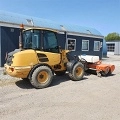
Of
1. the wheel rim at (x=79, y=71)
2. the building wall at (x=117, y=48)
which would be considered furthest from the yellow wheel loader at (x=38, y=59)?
the building wall at (x=117, y=48)

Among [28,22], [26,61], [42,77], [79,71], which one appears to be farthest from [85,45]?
[26,61]

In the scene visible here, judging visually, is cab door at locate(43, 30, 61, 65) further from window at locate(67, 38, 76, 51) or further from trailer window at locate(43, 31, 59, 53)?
window at locate(67, 38, 76, 51)

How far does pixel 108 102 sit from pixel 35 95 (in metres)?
2.44

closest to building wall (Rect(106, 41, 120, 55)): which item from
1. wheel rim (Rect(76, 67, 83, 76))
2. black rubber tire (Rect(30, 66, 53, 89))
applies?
wheel rim (Rect(76, 67, 83, 76))

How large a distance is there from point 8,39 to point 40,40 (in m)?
6.13

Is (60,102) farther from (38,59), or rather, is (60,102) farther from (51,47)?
(51,47)

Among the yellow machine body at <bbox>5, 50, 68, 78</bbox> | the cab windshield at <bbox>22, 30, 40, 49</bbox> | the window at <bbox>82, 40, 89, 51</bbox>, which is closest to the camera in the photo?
the yellow machine body at <bbox>5, 50, 68, 78</bbox>

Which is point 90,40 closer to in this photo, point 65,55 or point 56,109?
point 65,55

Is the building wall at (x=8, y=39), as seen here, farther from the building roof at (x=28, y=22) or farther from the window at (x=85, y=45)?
the window at (x=85, y=45)

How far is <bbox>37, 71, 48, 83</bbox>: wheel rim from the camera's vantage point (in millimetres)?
6916

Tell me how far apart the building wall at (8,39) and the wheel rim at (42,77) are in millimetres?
6288

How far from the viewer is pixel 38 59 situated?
6945 millimetres

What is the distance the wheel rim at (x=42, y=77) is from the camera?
6.92m

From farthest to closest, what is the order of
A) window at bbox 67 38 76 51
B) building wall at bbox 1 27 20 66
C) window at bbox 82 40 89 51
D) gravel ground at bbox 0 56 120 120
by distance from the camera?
window at bbox 82 40 89 51 → window at bbox 67 38 76 51 → building wall at bbox 1 27 20 66 → gravel ground at bbox 0 56 120 120
